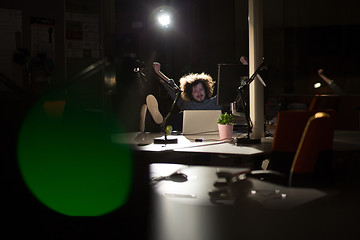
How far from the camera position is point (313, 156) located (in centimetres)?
236

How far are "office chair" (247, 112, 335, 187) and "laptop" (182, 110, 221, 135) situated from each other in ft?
3.75

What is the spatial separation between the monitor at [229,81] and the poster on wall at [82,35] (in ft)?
4.88

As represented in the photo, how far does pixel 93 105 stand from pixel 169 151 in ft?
5.41

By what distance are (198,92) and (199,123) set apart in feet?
1.83

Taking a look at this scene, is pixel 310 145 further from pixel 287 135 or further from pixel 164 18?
pixel 164 18

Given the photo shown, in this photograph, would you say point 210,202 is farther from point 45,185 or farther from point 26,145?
point 26,145

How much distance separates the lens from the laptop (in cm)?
357

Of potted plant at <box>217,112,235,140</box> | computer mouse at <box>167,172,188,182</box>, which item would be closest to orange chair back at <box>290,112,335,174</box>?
computer mouse at <box>167,172,188,182</box>

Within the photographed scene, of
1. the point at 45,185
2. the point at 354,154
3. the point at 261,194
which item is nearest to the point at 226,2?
the point at 354,154

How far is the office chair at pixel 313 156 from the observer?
2.29m

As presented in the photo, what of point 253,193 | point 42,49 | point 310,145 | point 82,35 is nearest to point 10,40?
point 42,49

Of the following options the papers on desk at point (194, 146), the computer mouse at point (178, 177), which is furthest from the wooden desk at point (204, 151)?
the computer mouse at point (178, 177)

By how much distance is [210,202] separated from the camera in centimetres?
A: 160

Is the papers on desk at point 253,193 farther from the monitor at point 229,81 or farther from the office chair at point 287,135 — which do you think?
the monitor at point 229,81
